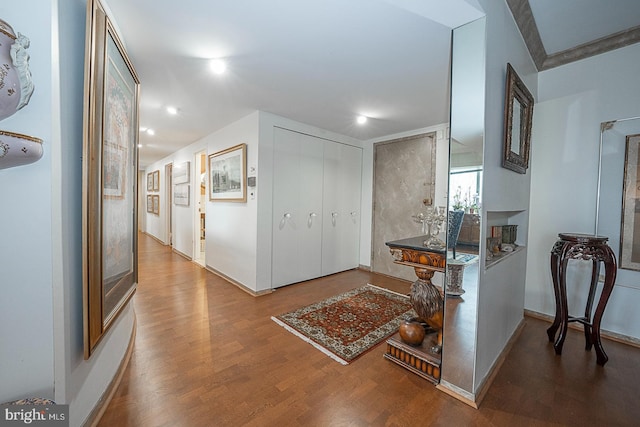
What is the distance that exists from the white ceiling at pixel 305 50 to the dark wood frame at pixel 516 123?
54cm

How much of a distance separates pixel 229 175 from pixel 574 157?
422 centimetres

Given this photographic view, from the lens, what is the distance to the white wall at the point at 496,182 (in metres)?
1.50

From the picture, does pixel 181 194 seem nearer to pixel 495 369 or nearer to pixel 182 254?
pixel 182 254

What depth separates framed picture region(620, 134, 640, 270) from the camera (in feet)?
6.88

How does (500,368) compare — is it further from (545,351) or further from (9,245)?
(9,245)

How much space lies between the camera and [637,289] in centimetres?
213

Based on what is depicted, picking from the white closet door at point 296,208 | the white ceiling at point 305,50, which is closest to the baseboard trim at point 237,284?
the white closet door at point 296,208

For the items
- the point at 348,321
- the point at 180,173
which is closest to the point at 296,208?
the point at 348,321

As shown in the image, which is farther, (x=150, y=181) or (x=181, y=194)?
(x=150, y=181)

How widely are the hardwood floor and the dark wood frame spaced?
1579 mm

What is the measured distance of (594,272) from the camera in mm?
2053

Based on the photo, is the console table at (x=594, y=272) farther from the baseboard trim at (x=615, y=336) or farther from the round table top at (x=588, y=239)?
the baseboard trim at (x=615, y=336)

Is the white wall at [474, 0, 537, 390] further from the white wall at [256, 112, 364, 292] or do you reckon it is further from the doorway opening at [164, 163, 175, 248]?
the doorway opening at [164, 163, 175, 248]

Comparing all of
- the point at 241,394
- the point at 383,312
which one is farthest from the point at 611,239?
the point at 241,394
